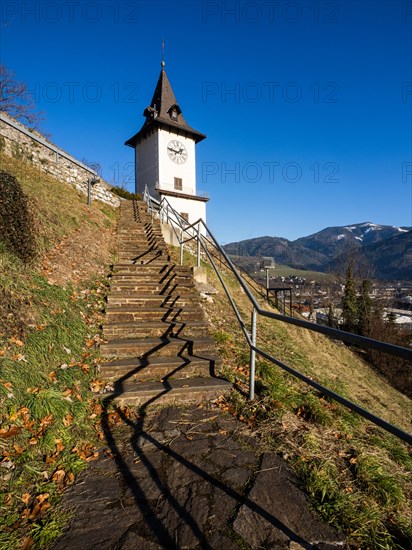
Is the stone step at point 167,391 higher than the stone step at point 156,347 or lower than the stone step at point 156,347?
lower

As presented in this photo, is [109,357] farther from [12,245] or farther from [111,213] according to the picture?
[111,213]

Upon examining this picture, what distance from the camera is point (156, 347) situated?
4.13 meters

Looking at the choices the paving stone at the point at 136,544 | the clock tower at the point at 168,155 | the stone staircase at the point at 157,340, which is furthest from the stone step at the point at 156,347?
the clock tower at the point at 168,155

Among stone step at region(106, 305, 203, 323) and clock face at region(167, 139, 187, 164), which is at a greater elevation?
clock face at region(167, 139, 187, 164)

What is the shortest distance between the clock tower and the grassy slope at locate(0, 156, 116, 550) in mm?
21712

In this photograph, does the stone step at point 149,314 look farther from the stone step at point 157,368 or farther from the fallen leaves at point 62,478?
the fallen leaves at point 62,478

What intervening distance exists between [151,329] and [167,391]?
1.37m

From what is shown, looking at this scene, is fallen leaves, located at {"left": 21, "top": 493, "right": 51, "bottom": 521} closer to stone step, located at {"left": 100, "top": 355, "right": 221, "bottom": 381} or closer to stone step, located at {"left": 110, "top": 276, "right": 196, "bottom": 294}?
stone step, located at {"left": 100, "top": 355, "right": 221, "bottom": 381}

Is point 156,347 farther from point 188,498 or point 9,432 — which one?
point 188,498

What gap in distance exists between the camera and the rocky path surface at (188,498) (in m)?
1.70

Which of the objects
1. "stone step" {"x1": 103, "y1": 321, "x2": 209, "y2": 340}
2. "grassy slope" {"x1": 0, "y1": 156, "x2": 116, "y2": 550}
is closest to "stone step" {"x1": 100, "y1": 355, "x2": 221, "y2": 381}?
"grassy slope" {"x1": 0, "y1": 156, "x2": 116, "y2": 550}

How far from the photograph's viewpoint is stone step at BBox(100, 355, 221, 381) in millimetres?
3643

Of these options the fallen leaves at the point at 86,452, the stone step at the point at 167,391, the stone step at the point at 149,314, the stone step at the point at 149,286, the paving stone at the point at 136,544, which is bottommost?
the paving stone at the point at 136,544

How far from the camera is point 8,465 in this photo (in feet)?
7.34
